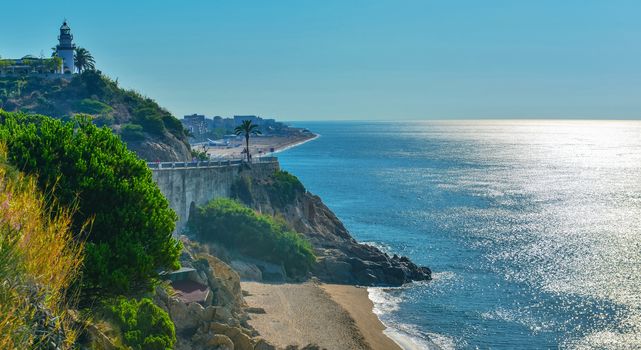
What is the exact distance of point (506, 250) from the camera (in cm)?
7012

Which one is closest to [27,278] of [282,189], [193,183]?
[193,183]

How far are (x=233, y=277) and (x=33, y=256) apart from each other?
29.3m

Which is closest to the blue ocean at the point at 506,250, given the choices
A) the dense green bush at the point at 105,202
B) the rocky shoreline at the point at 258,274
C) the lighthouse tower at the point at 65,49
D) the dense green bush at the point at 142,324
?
the rocky shoreline at the point at 258,274

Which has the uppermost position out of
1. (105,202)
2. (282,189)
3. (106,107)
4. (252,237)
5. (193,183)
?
(106,107)

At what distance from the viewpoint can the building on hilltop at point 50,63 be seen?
327ft

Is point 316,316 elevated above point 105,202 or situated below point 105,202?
below

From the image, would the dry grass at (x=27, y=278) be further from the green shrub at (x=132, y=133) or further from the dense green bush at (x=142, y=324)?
the green shrub at (x=132, y=133)

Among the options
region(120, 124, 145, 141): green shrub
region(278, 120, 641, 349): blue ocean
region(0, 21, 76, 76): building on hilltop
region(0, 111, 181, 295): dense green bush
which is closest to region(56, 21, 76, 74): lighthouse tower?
region(0, 21, 76, 76): building on hilltop

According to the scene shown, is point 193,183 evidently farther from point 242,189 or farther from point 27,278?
point 27,278

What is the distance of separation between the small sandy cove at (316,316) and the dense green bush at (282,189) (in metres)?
16.7

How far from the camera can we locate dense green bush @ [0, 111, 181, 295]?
25.1m

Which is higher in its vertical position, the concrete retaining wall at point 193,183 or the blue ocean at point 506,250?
the concrete retaining wall at point 193,183

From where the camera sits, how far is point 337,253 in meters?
63.3

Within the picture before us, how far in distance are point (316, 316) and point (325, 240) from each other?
20.7 meters
